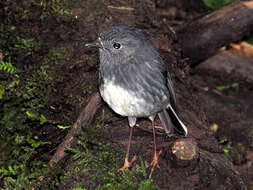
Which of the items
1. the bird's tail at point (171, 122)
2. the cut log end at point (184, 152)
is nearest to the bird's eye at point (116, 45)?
the bird's tail at point (171, 122)

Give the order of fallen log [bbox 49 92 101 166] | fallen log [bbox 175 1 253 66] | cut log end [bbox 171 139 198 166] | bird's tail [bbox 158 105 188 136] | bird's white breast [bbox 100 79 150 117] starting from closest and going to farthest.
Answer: cut log end [bbox 171 139 198 166] → bird's white breast [bbox 100 79 150 117] → fallen log [bbox 49 92 101 166] → bird's tail [bbox 158 105 188 136] → fallen log [bbox 175 1 253 66]

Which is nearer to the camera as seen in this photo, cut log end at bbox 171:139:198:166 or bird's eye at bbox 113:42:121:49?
cut log end at bbox 171:139:198:166

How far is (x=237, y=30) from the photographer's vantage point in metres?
5.70

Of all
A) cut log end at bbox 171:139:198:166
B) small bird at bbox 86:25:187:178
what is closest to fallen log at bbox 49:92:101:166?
small bird at bbox 86:25:187:178

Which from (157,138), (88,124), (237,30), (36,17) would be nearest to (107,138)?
(88,124)

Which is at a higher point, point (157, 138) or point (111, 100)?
point (111, 100)

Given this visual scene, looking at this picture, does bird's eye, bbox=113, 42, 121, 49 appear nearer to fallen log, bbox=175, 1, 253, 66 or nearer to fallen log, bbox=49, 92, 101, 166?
fallen log, bbox=49, 92, 101, 166

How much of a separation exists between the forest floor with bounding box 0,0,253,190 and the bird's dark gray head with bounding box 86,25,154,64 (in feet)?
1.99

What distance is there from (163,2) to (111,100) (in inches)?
202

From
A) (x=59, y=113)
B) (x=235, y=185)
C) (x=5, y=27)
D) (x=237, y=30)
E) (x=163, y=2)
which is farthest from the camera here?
(x=163, y=2)

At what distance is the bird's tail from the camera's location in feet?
11.6

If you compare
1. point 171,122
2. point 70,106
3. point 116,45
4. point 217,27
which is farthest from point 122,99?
point 217,27

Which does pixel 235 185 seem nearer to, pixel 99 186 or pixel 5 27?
pixel 99 186

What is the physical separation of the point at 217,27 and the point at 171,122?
266 centimetres
